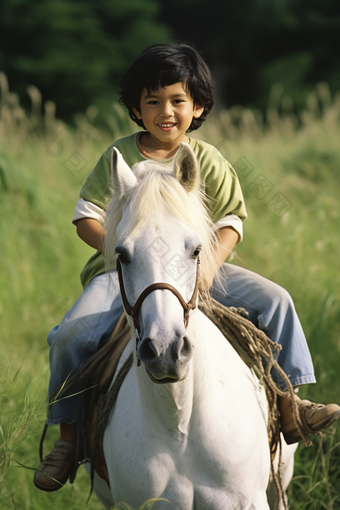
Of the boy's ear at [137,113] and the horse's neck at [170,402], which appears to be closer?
the horse's neck at [170,402]

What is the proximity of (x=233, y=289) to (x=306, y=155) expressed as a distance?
215 inches

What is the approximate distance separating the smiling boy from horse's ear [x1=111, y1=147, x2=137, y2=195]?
1.00 feet

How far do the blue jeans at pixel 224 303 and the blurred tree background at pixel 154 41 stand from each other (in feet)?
51.5

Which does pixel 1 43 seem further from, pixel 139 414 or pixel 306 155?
pixel 139 414

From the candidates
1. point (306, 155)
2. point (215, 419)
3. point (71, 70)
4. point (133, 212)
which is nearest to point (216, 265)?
point (133, 212)

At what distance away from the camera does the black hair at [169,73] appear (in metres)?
2.12

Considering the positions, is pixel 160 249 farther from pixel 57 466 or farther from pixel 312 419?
pixel 57 466

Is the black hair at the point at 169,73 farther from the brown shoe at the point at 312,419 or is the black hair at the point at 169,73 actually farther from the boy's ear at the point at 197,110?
the brown shoe at the point at 312,419

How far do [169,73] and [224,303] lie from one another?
111cm

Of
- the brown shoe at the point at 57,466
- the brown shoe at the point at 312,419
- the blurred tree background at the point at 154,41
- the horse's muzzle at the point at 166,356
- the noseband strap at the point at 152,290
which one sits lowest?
the brown shoe at the point at 57,466

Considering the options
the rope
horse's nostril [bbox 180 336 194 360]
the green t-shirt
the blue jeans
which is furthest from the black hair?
horse's nostril [bbox 180 336 194 360]

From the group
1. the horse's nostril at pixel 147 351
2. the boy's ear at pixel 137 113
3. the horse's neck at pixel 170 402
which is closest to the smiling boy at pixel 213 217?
the boy's ear at pixel 137 113

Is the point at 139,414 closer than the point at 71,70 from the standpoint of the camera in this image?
Yes

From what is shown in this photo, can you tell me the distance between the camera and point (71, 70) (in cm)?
1802
